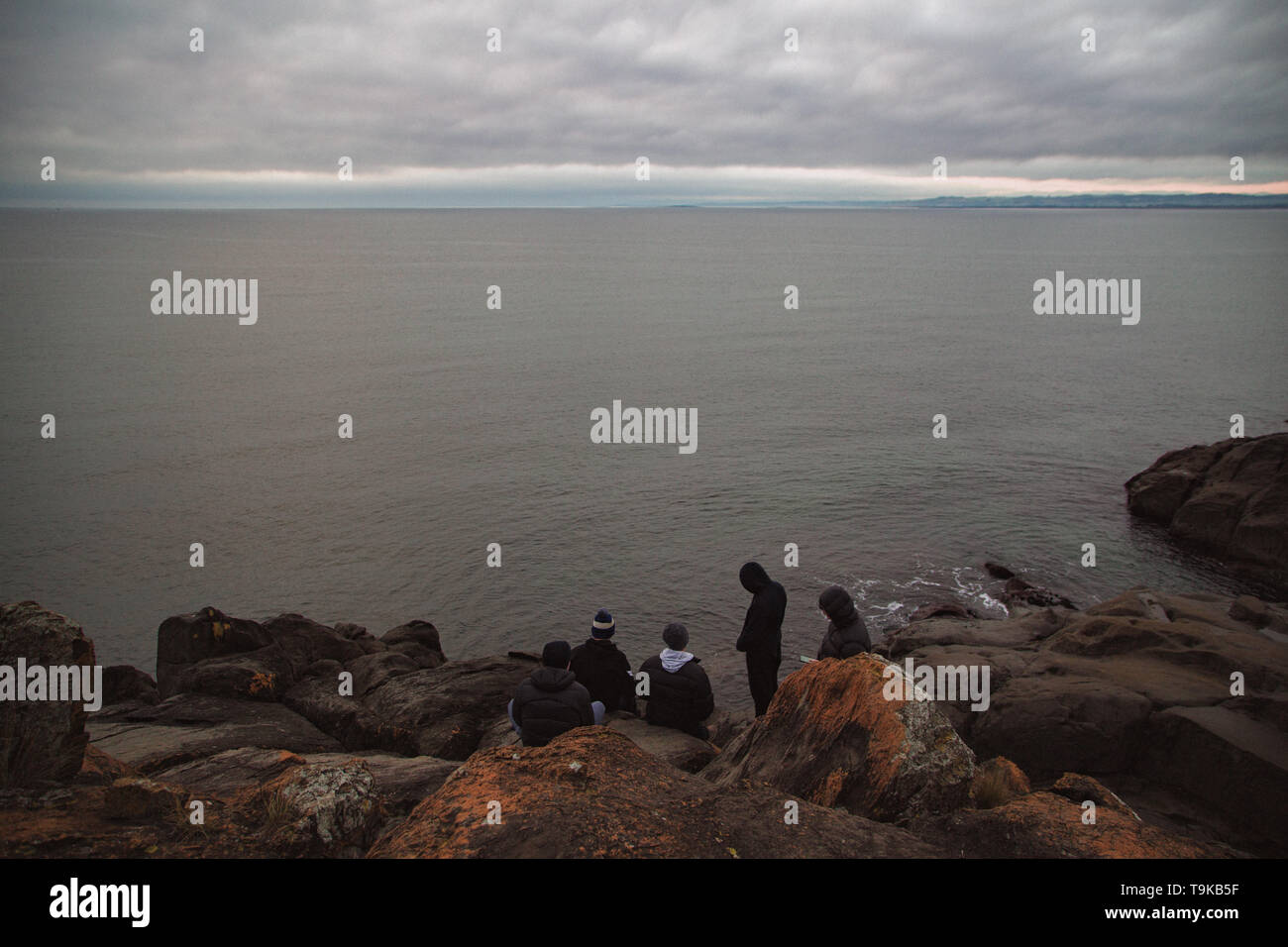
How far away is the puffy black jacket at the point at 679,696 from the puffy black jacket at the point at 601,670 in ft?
1.57

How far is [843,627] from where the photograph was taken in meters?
10.8

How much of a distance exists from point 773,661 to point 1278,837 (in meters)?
6.72

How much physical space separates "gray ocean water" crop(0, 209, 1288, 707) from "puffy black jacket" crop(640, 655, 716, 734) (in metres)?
8.48

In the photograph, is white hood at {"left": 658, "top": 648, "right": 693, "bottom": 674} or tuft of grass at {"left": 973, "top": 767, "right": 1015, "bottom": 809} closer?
tuft of grass at {"left": 973, "top": 767, "right": 1015, "bottom": 809}

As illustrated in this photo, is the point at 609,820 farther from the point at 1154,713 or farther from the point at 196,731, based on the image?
the point at 1154,713

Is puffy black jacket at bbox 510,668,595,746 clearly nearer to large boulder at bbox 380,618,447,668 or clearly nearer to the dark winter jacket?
the dark winter jacket

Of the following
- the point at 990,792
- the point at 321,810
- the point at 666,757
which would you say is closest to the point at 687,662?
the point at 666,757

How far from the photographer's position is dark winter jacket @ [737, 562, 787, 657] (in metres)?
11.8

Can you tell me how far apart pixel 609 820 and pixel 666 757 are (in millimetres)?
4759

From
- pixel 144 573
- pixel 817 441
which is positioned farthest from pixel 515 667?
pixel 817 441

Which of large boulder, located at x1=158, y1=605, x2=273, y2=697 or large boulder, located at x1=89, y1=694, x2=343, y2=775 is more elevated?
large boulder, located at x1=158, y1=605, x2=273, y2=697

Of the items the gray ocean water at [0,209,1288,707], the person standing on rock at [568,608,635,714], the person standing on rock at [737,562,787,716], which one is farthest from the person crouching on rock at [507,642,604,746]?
the gray ocean water at [0,209,1288,707]

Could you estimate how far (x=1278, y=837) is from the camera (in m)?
10.1

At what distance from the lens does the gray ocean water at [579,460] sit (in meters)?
26.4
